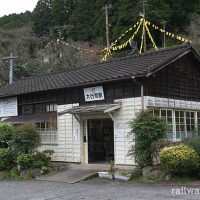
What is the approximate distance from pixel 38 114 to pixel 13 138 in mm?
3344

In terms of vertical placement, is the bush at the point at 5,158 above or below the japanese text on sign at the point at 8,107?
below

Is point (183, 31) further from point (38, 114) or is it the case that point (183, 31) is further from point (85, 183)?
point (85, 183)

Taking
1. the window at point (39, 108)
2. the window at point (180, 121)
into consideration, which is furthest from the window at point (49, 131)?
the window at point (180, 121)

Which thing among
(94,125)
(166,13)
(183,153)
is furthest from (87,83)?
(166,13)

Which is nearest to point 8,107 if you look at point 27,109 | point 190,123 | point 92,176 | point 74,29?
point 27,109

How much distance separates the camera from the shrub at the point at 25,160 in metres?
16.3

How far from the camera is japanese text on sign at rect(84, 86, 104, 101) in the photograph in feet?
55.1

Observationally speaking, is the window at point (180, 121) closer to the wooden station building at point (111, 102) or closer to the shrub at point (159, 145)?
the wooden station building at point (111, 102)

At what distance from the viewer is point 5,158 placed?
57.1 feet

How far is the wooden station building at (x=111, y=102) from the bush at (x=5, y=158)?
2.21 m

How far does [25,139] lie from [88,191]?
240 inches

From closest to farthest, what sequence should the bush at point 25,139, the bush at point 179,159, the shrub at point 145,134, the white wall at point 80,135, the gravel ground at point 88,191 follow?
the gravel ground at point 88,191
the bush at point 179,159
the shrub at point 145,134
the white wall at point 80,135
the bush at point 25,139

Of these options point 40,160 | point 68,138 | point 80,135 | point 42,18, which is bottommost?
point 40,160

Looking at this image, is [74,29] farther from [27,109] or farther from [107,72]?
[107,72]
